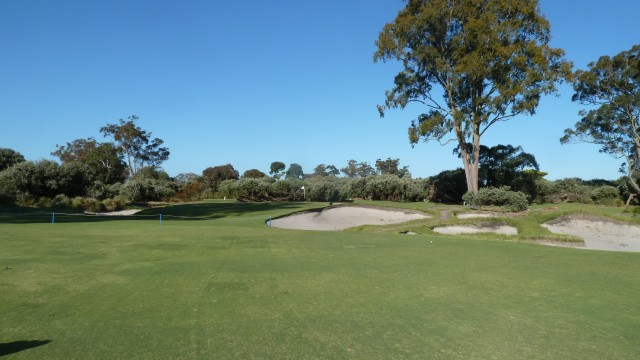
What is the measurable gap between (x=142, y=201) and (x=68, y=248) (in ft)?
111

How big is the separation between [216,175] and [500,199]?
49.2 m

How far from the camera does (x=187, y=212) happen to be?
26.3 meters

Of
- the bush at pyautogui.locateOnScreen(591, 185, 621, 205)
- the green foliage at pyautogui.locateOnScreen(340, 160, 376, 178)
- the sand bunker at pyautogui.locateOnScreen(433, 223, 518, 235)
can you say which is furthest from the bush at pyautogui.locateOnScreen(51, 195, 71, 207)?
the green foliage at pyautogui.locateOnScreen(340, 160, 376, 178)

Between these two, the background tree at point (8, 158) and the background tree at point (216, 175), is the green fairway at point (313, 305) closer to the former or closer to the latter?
the background tree at point (8, 158)

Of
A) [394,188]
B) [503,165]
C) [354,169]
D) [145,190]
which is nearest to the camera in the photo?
[503,165]

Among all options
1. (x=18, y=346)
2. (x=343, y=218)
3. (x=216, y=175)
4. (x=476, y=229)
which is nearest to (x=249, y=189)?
(x=216, y=175)

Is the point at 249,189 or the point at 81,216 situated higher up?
the point at 249,189

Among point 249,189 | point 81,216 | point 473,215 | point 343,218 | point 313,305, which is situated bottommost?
point 313,305

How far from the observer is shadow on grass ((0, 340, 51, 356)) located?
11.3 feet

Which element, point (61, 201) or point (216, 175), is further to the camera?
point (216, 175)

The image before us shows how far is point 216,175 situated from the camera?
208 feet

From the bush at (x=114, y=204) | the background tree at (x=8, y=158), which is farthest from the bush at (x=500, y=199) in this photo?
the background tree at (x=8, y=158)

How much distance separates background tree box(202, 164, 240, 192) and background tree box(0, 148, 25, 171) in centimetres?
2364

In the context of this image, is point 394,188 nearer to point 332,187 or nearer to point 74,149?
point 332,187
